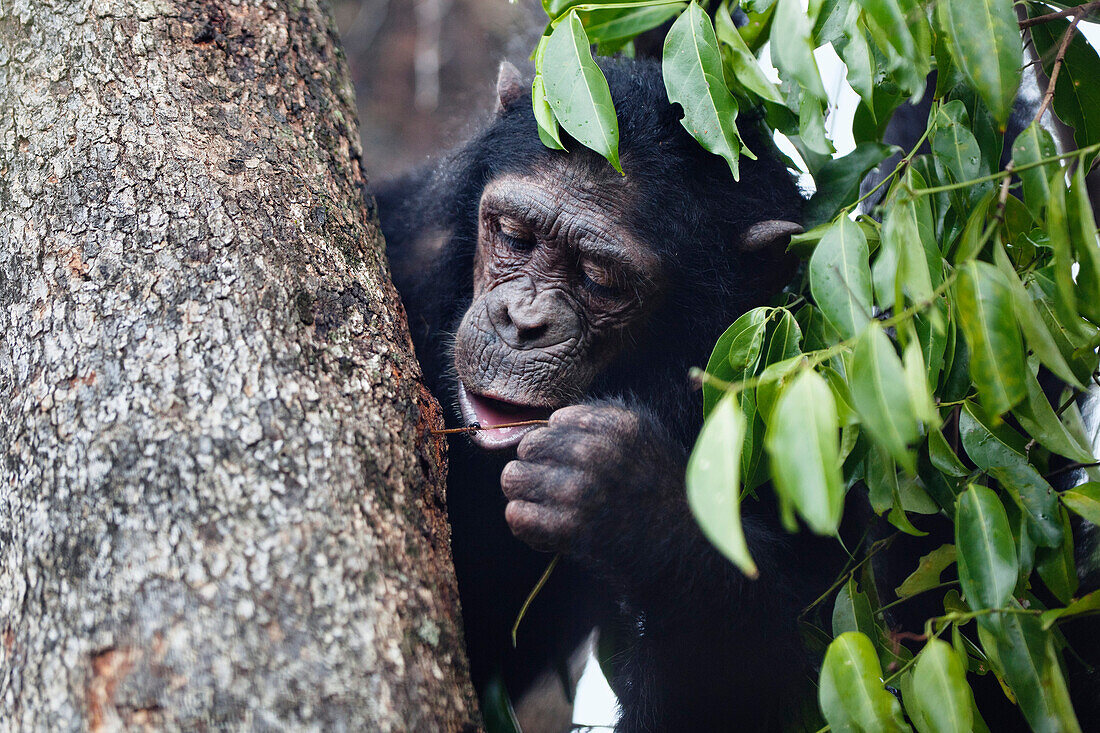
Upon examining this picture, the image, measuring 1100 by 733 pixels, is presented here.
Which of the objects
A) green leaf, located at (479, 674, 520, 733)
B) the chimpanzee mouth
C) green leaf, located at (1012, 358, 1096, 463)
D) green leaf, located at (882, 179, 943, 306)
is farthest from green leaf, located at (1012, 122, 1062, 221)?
green leaf, located at (479, 674, 520, 733)

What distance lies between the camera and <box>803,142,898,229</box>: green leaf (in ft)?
7.93

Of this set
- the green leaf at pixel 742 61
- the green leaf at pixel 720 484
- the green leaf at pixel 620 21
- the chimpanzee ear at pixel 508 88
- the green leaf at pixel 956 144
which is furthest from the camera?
the chimpanzee ear at pixel 508 88

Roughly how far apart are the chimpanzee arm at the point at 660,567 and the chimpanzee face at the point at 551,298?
0.35m

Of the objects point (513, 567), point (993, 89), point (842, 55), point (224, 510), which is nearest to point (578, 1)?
point (842, 55)

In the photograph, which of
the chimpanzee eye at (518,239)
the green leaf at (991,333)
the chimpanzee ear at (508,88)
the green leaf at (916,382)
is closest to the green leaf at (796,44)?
the green leaf at (991,333)

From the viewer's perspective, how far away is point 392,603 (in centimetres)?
146

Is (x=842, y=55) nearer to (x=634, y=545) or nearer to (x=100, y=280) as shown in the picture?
(x=634, y=545)

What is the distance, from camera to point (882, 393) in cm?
113

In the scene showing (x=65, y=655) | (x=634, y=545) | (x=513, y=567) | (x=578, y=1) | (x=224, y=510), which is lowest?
(x=513, y=567)

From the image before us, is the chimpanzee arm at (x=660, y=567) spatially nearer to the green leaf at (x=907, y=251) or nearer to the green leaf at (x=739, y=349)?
the green leaf at (x=739, y=349)

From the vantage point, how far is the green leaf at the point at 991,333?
1.28 metres

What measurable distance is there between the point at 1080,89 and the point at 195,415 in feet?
6.47

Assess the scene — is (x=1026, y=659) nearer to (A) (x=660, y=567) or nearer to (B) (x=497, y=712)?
(A) (x=660, y=567)

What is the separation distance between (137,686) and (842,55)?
1.78 metres
